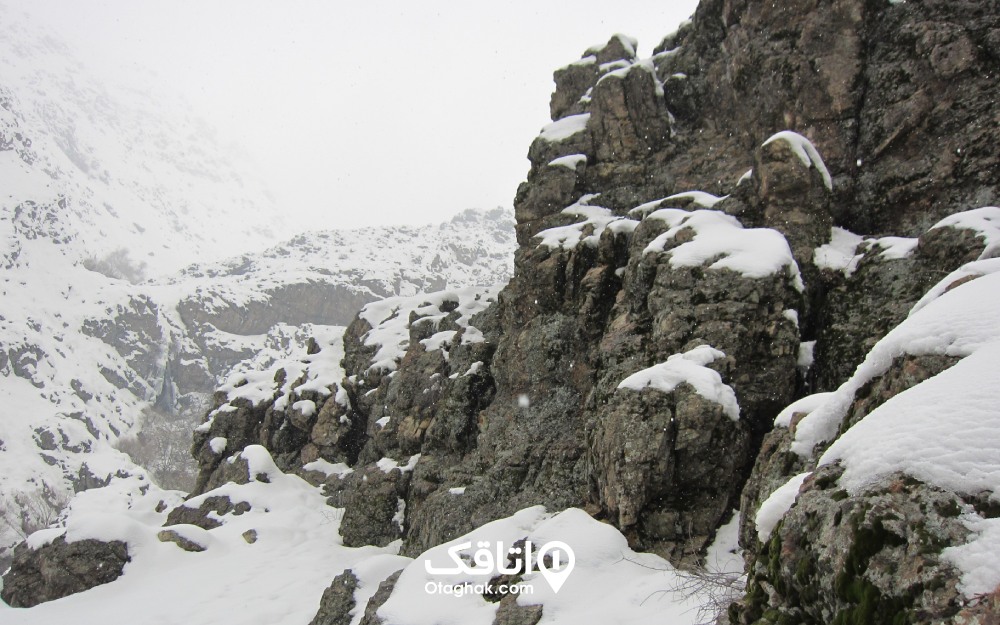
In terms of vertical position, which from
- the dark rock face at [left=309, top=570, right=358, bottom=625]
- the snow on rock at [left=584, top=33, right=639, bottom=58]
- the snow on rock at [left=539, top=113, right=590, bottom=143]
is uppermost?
the snow on rock at [left=584, top=33, right=639, bottom=58]

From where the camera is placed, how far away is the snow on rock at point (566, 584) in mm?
7703

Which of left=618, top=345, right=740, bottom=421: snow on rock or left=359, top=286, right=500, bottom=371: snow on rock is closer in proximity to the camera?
left=618, top=345, right=740, bottom=421: snow on rock

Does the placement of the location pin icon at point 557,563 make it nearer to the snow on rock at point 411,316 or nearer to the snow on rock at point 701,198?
the snow on rock at point 701,198

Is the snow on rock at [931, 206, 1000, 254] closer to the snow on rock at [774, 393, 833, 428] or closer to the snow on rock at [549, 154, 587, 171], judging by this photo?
the snow on rock at [774, 393, 833, 428]

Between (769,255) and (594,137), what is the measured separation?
1281cm

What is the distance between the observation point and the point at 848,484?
11.4ft

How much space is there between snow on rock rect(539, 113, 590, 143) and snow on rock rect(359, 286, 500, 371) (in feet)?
29.0

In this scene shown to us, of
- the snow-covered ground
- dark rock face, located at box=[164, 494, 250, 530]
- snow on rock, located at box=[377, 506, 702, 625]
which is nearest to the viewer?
snow on rock, located at box=[377, 506, 702, 625]

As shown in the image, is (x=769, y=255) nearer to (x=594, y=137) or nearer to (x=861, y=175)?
(x=861, y=175)

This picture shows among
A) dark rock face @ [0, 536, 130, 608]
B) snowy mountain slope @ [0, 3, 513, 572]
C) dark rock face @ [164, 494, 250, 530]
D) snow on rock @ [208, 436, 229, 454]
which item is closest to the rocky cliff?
dark rock face @ [164, 494, 250, 530]

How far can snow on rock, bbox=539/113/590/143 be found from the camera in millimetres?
24344

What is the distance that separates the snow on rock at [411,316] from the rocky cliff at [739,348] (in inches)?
13.2

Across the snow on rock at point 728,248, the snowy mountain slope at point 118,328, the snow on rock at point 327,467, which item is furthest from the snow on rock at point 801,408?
the snowy mountain slope at point 118,328

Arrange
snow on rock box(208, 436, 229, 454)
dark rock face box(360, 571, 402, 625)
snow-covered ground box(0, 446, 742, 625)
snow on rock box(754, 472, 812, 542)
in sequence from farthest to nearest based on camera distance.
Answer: snow on rock box(208, 436, 229, 454) → dark rock face box(360, 571, 402, 625) → snow-covered ground box(0, 446, 742, 625) → snow on rock box(754, 472, 812, 542)
